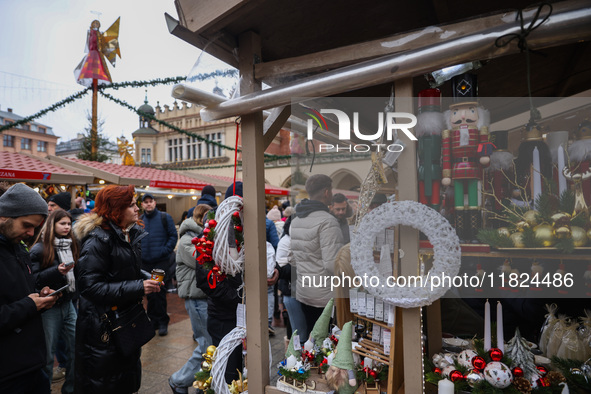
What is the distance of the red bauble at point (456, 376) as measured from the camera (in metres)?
1.65

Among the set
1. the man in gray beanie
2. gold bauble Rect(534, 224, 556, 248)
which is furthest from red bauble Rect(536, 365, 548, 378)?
the man in gray beanie

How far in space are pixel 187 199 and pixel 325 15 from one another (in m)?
23.4

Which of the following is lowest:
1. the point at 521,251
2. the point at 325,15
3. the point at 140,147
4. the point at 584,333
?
the point at 584,333

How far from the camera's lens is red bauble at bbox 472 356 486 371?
1.66 metres

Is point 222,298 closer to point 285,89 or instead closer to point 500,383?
point 285,89

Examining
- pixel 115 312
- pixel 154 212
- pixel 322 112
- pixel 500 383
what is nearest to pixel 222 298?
pixel 115 312

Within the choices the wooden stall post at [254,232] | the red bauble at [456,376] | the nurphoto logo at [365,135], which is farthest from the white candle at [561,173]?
the wooden stall post at [254,232]

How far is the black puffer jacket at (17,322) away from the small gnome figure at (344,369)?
1579 millimetres

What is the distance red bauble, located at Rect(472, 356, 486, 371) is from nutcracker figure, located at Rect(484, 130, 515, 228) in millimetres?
671

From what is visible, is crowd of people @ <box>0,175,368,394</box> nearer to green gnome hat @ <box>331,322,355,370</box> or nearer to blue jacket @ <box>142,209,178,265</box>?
green gnome hat @ <box>331,322,355,370</box>

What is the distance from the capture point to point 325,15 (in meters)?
1.85

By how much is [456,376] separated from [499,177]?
1007 millimetres

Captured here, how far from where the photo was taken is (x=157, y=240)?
187 inches

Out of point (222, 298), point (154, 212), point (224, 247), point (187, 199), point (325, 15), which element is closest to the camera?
point (325, 15)
